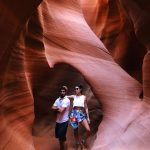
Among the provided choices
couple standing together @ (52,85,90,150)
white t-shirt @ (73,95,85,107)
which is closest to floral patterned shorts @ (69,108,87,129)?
couple standing together @ (52,85,90,150)

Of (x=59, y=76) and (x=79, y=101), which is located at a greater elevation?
(x=79, y=101)

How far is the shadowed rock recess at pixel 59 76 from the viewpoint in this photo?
616cm

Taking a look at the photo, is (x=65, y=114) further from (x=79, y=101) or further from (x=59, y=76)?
(x=59, y=76)

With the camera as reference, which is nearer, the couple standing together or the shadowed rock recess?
the shadowed rock recess

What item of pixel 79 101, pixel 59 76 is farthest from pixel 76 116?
pixel 59 76

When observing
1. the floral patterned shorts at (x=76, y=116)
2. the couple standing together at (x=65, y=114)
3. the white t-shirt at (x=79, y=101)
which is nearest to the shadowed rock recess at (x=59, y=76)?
the couple standing together at (x=65, y=114)

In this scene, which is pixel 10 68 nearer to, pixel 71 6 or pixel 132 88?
pixel 132 88

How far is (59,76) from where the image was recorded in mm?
9172

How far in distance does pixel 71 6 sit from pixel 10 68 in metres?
4.78

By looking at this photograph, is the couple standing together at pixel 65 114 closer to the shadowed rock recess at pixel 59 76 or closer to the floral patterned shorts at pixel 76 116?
the floral patterned shorts at pixel 76 116

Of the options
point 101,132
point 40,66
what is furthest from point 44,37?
point 101,132

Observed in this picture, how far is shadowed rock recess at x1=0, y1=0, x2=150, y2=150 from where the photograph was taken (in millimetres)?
6160

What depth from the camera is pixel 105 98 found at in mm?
8414

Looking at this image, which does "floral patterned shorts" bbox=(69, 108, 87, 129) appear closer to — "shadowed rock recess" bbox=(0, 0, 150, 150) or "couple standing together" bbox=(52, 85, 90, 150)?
"couple standing together" bbox=(52, 85, 90, 150)
